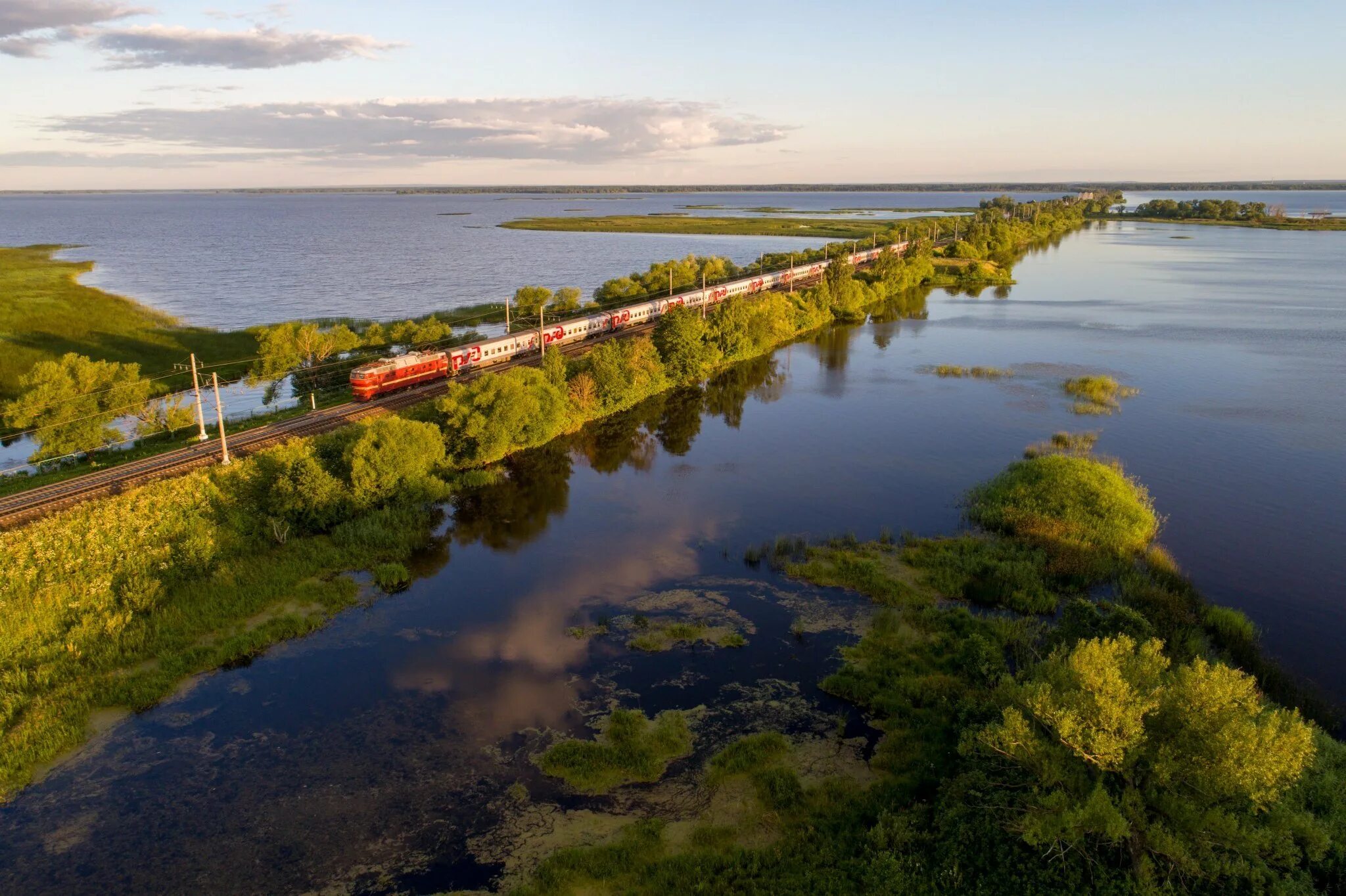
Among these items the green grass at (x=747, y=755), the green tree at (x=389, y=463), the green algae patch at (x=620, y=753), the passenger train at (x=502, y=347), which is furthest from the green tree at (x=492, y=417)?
the green grass at (x=747, y=755)

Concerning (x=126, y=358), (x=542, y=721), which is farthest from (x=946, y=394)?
(x=126, y=358)

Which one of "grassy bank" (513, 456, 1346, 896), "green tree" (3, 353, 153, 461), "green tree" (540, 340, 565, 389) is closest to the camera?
"grassy bank" (513, 456, 1346, 896)

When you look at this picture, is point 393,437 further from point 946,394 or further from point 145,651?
point 946,394

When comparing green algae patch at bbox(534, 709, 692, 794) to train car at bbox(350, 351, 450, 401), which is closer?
green algae patch at bbox(534, 709, 692, 794)

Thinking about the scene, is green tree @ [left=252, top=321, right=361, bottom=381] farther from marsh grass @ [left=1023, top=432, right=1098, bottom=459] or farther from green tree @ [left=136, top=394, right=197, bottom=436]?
marsh grass @ [left=1023, top=432, right=1098, bottom=459]

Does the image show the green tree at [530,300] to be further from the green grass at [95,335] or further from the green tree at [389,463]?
the green tree at [389,463]

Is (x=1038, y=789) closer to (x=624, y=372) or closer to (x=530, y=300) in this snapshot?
(x=624, y=372)

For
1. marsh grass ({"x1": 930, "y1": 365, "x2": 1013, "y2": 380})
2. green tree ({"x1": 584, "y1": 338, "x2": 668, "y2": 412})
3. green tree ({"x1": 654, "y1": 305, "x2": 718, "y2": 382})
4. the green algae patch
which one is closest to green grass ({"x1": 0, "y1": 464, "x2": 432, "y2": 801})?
the green algae patch
